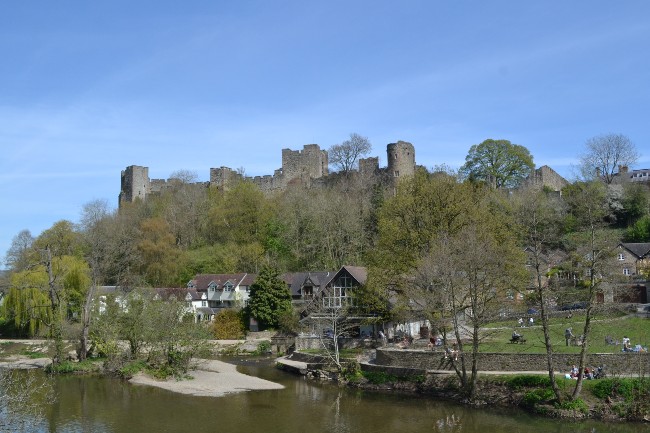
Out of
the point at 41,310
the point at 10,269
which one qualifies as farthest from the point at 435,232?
the point at 10,269

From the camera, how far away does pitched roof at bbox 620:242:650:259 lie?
50566 millimetres

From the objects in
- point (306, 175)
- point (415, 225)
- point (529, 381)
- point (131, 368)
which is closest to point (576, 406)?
point (529, 381)

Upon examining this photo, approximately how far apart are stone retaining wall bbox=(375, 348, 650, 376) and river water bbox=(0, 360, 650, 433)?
255 centimetres

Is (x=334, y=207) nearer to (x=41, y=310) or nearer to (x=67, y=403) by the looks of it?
(x=41, y=310)

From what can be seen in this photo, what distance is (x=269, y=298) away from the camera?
162ft

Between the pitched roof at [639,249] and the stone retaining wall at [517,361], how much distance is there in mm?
26586

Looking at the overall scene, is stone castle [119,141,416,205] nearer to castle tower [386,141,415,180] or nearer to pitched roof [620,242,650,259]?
castle tower [386,141,415,180]

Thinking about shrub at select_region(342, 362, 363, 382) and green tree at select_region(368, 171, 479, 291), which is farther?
green tree at select_region(368, 171, 479, 291)

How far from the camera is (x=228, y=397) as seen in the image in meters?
29.6

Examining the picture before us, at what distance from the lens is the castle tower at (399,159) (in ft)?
231

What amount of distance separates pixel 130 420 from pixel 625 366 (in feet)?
66.6

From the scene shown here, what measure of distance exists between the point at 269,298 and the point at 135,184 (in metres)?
47.6

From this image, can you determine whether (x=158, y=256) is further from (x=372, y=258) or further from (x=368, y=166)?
(x=372, y=258)

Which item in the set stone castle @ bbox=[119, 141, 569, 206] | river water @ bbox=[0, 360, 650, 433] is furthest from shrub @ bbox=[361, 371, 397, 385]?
stone castle @ bbox=[119, 141, 569, 206]
